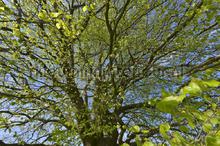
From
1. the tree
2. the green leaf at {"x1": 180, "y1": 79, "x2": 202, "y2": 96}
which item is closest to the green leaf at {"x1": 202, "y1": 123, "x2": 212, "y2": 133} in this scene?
the green leaf at {"x1": 180, "y1": 79, "x2": 202, "y2": 96}

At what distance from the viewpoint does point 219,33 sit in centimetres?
848

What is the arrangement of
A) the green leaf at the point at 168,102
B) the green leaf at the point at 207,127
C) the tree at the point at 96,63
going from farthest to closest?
the tree at the point at 96,63, the green leaf at the point at 207,127, the green leaf at the point at 168,102

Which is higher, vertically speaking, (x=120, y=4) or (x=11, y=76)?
(x=120, y=4)

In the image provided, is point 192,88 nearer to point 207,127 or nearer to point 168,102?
point 168,102

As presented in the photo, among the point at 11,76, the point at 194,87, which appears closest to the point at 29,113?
the point at 11,76

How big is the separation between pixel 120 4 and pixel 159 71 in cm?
283

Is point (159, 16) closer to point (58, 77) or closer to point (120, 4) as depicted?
point (120, 4)

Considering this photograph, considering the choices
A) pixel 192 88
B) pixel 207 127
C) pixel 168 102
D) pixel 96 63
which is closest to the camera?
pixel 168 102

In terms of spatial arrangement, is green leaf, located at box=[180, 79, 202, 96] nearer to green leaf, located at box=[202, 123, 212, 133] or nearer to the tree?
green leaf, located at box=[202, 123, 212, 133]

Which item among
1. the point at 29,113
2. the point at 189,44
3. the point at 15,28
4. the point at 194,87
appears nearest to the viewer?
the point at 194,87

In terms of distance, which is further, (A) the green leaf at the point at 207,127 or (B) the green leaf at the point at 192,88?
(A) the green leaf at the point at 207,127

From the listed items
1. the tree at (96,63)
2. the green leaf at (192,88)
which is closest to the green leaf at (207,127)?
the green leaf at (192,88)

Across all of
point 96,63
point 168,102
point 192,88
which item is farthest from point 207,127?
point 96,63

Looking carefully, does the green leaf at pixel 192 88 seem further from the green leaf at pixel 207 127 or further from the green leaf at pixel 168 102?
the green leaf at pixel 207 127
